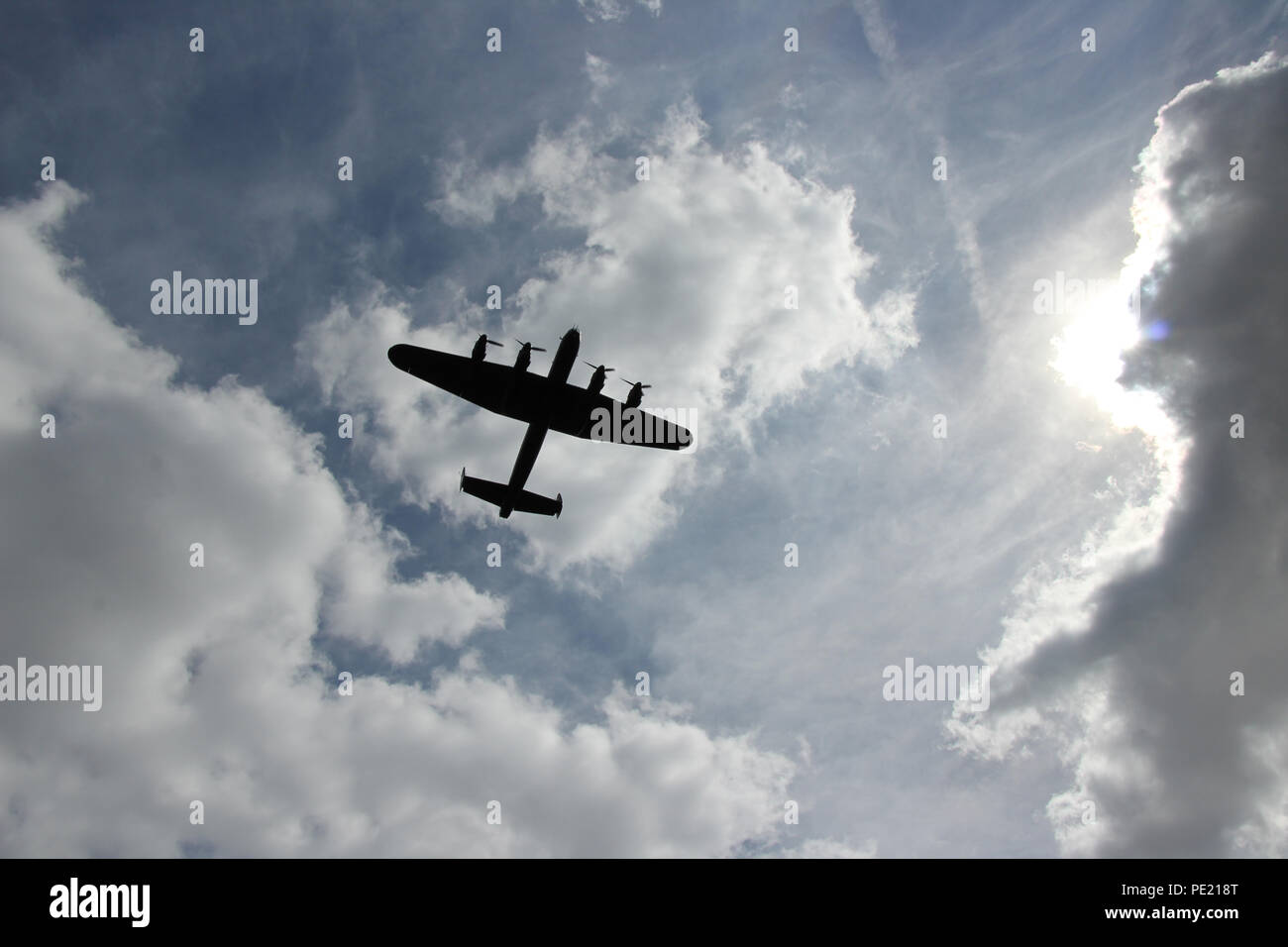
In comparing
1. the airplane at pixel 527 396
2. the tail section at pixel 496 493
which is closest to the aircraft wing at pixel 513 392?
the airplane at pixel 527 396

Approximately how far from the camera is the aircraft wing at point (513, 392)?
37.5 metres

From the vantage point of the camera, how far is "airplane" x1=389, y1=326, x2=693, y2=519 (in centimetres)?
3656

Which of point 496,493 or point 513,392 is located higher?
point 513,392

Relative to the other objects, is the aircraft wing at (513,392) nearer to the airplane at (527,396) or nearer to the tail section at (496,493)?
the airplane at (527,396)

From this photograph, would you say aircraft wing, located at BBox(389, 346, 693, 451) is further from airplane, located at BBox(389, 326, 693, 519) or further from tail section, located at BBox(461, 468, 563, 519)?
tail section, located at BBox(461, 468, 563, 519)

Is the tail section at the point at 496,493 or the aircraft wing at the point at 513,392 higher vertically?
the aircraft wing at the point at 513,392

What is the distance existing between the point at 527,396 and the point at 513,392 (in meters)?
0.83

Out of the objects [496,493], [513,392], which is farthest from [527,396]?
[496,493]

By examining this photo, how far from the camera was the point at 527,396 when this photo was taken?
3797cm

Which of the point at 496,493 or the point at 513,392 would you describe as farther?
the point at 496,493

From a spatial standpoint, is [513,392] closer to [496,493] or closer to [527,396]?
[527,396]
